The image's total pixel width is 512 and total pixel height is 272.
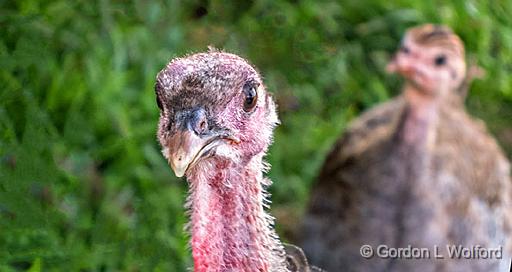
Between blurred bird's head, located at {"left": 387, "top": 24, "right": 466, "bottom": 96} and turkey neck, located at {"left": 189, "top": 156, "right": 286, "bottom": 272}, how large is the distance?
2477 mm

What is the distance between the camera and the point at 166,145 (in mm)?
2459

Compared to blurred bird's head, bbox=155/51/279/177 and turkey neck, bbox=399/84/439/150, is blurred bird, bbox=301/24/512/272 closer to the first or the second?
turkey neck, bbox=399/84/439/150

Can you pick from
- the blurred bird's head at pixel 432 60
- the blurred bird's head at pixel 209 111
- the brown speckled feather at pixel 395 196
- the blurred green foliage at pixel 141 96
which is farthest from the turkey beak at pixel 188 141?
the blurred bird's head at pixel 432 60

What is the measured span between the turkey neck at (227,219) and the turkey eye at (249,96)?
135 millimetres

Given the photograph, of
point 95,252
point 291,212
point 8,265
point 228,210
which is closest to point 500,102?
point 291,212

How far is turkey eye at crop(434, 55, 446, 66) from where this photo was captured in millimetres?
5125

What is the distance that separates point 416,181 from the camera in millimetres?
4793

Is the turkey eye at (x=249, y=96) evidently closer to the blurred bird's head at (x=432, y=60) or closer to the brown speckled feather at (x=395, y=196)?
the brown speckled feather at (x=395, y=196)

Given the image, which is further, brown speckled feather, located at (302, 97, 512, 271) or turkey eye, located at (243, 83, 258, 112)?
brown speckled feather, located at (302, 97, 512, 271)

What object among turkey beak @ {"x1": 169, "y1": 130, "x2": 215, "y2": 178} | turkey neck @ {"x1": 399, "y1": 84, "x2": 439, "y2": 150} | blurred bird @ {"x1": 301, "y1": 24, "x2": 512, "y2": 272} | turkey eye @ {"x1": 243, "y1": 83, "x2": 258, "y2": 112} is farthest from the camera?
turkey neck @ {"x1": 399, "y1": 84, "x2": 439, "y2": 150}

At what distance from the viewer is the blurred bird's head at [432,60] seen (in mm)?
5074

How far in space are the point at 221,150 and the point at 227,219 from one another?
0.65 ft

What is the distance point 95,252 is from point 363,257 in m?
1.26

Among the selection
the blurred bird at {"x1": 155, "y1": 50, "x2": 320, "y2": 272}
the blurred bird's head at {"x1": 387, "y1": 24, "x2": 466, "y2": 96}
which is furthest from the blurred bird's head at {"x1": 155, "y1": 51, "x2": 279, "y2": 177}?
the blurred bird's head at {"x1": 387, "y1": 24, "x2": 466, "y2": 96}
